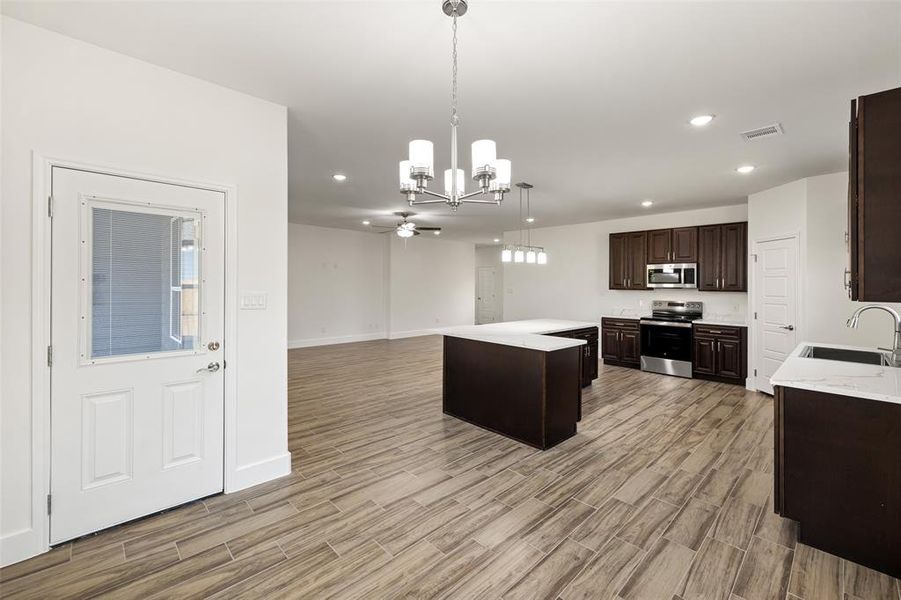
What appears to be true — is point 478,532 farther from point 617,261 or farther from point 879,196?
point 617,261

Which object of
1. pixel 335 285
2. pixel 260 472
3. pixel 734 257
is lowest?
pixel 260 472

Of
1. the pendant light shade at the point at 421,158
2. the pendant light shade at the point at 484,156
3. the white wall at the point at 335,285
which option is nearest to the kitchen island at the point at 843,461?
the pendant light shade at the point at 484,156

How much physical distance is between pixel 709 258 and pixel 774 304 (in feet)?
4.25

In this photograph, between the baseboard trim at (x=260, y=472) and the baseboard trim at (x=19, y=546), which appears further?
the baseboard trim at (x=260, y=472)

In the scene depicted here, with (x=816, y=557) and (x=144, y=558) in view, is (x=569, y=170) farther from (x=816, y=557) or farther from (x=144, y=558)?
(x=144, y=558)

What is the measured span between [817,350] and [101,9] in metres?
5.35

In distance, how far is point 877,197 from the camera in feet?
6.57

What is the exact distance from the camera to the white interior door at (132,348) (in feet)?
7.19

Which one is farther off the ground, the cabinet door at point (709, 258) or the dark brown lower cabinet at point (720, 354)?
the cabinet door at point (709, 258)

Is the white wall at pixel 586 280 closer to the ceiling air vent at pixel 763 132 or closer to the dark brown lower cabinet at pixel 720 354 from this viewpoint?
the dark brown lower cabinet at pixel 720 354

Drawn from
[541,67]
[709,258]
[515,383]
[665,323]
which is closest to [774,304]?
[709,258]

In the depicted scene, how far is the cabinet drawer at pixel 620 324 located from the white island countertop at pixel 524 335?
1.88m

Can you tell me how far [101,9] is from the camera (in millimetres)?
1961

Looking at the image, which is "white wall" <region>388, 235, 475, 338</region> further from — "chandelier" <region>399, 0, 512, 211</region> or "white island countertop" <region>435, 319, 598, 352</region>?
"chandelier" <region>399, 0, 512, 211</region>
